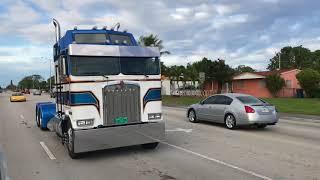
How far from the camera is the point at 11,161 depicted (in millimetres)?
11281

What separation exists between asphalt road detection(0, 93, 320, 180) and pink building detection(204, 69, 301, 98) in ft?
128

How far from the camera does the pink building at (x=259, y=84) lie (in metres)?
54.1

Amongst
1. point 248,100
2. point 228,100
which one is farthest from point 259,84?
point 248,100

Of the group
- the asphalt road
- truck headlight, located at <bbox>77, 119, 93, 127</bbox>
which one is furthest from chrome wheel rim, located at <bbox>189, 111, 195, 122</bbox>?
truck headlight, located at <bbox>77, 119, 93, 127</bbox>

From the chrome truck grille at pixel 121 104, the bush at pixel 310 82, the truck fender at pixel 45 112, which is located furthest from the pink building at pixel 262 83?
the chrome truck grille at pixel 121 104

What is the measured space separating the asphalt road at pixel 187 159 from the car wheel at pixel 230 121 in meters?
→ 1.35

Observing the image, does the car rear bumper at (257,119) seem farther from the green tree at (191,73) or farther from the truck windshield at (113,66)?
the green tree at (191,73)

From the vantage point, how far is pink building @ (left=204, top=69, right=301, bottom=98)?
54.1 metres

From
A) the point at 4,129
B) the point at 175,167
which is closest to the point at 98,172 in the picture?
the point at 175,167

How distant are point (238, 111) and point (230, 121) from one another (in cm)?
61

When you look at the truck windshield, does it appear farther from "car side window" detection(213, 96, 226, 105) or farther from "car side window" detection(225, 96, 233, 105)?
"car side window" detection(213, 96, 226, 105)

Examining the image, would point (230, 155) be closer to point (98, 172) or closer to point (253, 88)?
point (98, 172)

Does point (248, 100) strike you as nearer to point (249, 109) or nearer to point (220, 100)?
point (249, 109)

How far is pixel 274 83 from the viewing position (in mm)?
53438
